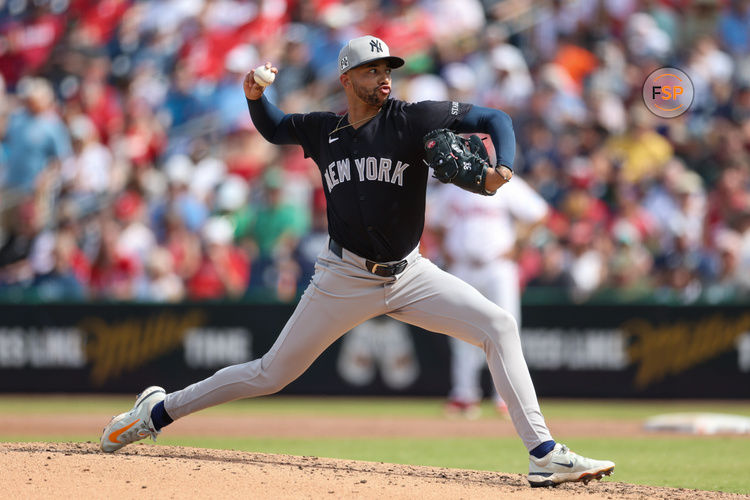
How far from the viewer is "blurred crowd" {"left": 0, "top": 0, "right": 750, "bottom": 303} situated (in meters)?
Answer: 12.7

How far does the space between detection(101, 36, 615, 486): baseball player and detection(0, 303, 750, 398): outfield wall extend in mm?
6126

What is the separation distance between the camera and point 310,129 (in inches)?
243

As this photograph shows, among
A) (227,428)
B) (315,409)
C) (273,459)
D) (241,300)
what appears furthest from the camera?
(241,300)

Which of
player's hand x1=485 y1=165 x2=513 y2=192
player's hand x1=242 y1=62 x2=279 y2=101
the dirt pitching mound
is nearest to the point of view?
the dirt pitching mound

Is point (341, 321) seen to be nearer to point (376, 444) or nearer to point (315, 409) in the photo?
point (376, 444)

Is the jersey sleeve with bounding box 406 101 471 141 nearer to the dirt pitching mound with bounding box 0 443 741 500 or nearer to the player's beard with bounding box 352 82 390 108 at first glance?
the player's beard with bounding box 352 82 390 108

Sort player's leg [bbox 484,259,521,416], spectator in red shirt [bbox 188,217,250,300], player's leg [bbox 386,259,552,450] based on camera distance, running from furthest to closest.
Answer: spectator in red shirt [bbox 188,217,250,300] → player's leg [bbox 484,259,521,416] → player's leg [bbox 386,259,552,450]

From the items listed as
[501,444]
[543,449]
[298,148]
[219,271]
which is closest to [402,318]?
[543,449]

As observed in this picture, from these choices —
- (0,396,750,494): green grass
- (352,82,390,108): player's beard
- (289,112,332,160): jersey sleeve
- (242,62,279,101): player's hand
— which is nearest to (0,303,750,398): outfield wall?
(0,396,750,494): green grass

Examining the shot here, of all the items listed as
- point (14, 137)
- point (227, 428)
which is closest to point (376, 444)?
point (227, 428)

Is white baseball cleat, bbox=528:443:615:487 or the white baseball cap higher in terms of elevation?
the white baseball cap

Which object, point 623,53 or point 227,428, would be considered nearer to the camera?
point 227,428

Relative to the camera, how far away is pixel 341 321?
235 inches

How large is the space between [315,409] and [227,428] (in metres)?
1.77
